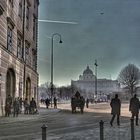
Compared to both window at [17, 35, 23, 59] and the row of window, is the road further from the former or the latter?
window at [17, 35, 23, 59]

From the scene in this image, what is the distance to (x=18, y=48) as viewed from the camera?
4350 centimetres

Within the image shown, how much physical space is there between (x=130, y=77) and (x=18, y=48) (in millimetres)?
100565

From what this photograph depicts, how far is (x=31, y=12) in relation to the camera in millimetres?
52719

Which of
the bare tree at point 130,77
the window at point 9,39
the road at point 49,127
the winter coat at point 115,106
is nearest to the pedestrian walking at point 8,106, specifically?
the road at point 49,127

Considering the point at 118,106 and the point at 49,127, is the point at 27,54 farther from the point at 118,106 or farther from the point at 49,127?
the point at 49,127

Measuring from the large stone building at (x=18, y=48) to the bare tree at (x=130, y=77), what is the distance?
85339 millimetres

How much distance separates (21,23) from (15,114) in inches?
471

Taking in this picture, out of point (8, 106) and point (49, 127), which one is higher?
point (8, 106)

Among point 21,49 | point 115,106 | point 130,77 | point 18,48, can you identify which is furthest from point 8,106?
point 130,77

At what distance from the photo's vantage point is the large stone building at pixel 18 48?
35469mm

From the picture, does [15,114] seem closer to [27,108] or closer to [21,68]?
[27,108]

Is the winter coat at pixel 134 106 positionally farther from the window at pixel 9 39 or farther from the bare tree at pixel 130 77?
the bare tree at pixel 130 77

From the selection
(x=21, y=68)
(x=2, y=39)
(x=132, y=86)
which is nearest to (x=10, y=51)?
(x=2, y=39)

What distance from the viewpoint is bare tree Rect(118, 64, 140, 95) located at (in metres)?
140
